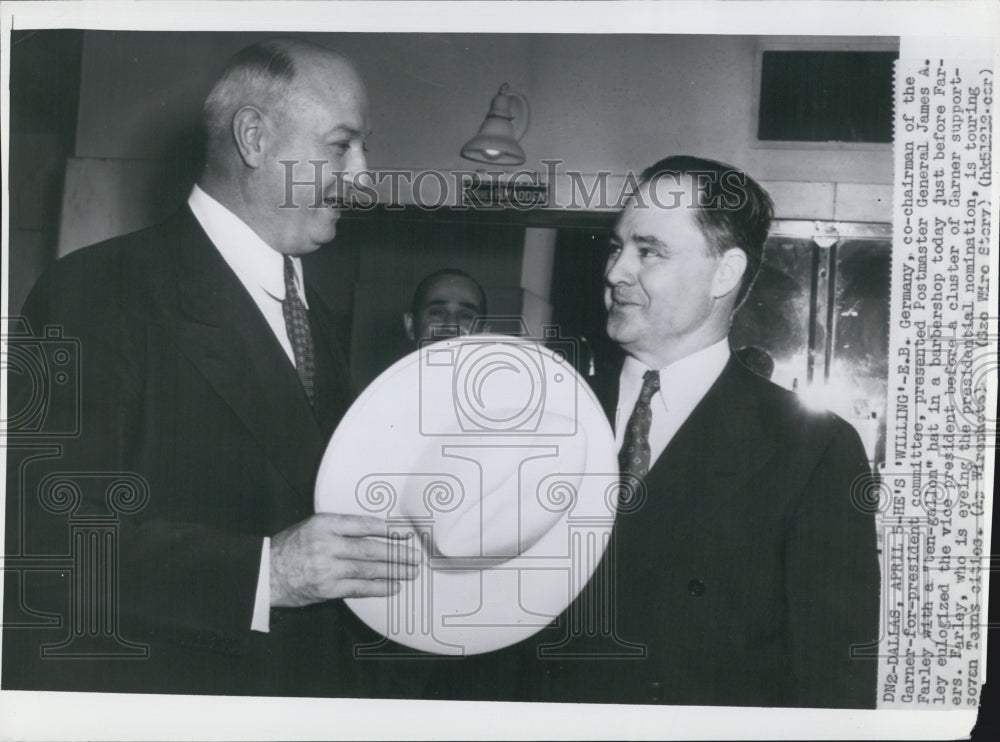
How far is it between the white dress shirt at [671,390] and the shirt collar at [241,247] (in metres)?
0.55

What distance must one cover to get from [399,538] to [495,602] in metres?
0.19

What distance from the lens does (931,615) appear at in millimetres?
1561

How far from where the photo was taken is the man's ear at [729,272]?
1535 mm

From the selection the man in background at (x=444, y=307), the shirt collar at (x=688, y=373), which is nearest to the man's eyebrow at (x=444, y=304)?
the man in background at (x=444, y=307)

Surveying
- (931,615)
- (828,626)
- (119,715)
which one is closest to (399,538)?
(119,715)

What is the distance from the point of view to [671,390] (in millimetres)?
1548

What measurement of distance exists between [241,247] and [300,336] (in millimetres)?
170

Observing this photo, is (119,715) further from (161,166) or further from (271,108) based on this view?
(271,108)

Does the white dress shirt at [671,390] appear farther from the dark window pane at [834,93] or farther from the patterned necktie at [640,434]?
the dark window pane at [834,93]

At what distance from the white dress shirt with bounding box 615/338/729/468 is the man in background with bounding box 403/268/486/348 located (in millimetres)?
264

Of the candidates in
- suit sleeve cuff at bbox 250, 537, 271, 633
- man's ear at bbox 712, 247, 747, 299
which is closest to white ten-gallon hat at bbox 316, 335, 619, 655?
suit sleeve cuff at bbox 250, 537, 271, 633

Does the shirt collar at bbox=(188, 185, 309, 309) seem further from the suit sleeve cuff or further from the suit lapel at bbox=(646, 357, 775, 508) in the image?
the suit lapel at bbox=(646, 357, 775, 508)
